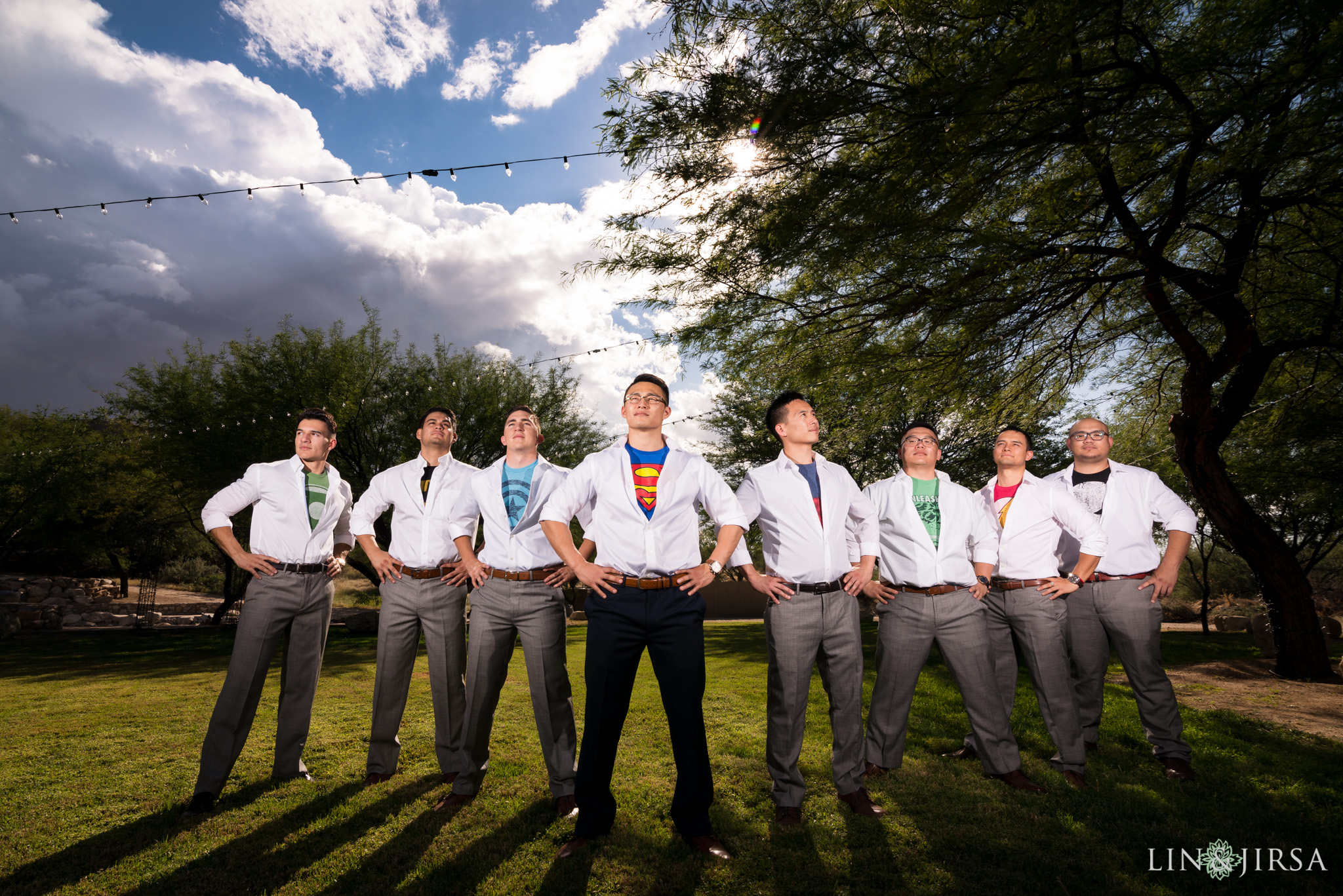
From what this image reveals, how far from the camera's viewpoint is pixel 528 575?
385 centimetres

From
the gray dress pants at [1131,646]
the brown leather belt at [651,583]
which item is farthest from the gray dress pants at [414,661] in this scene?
the gray dress pants at [1131,646]

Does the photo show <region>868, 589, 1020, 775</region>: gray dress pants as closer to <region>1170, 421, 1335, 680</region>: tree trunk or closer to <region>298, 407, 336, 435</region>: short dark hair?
<region>298, 407, 336, 435</region>: short dark hair

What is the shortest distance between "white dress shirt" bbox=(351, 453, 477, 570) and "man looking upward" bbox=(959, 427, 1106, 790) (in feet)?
12.1

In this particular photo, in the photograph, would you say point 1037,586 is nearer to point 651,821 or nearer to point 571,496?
point 651,821

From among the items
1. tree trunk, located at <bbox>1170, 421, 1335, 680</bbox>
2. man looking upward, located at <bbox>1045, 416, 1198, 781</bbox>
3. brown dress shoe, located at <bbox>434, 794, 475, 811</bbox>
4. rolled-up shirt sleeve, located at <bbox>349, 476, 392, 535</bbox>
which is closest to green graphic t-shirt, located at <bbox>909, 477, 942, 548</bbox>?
man looking upward, located at <bbox>1045, 416, 1198, 781</bbox>

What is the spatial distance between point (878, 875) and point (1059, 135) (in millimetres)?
5934

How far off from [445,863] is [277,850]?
0.91 meters

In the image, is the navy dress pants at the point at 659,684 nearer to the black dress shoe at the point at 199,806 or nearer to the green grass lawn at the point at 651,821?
the green grass lawn at the point at 651,821

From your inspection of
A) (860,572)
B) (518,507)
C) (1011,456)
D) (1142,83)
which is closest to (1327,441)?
(1142,83)

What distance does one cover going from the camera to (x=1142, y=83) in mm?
5715

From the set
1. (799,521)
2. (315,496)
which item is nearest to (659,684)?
(799,521)

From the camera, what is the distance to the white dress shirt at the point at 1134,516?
448cm

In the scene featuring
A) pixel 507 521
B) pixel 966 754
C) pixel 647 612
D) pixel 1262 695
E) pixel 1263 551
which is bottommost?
pixel 1262 695

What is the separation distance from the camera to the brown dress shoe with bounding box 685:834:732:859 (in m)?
3.08
